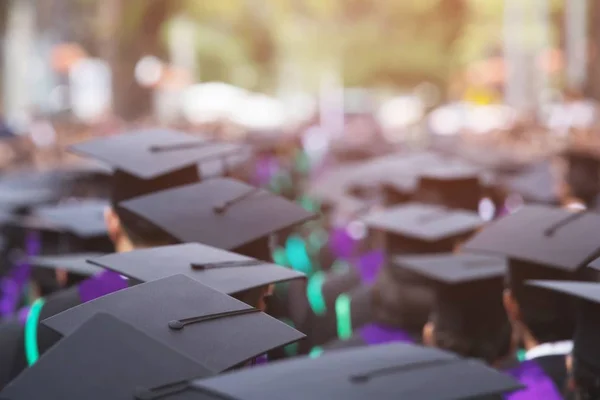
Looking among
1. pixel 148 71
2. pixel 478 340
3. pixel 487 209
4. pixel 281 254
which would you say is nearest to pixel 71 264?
pixel 478 340

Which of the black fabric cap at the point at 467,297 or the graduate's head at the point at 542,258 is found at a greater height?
the graduate's head at the point at 542,258

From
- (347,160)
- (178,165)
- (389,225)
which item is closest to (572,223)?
(389,225)

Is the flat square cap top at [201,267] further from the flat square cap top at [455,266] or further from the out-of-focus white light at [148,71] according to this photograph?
the out-of-focus white light at [148,71]

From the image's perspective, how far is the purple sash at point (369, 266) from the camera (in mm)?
4812

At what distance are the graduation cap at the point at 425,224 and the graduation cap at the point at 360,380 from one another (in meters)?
1.92

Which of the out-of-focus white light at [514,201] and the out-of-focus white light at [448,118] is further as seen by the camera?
the out-of-focus white light at [448,118]

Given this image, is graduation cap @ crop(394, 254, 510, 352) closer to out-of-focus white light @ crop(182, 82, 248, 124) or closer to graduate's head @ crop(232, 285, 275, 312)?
graduate's head @ crop(232, 285, 275, 312)

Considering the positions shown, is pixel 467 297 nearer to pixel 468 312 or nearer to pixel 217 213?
pixel 468 312

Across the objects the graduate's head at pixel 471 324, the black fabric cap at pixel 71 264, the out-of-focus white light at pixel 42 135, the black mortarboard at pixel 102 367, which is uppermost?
the black mortarboard at pixel 102 367

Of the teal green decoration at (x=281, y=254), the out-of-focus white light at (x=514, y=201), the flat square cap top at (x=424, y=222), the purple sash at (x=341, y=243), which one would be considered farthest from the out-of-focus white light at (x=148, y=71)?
the flat square cap top at (x=424, y=222)

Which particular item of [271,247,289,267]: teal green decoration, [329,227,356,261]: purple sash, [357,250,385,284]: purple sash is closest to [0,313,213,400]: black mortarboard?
[357,250,385,284]: purple sash

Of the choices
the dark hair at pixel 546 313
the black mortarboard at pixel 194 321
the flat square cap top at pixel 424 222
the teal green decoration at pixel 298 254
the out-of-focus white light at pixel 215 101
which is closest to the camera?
the black mortarboard at pixel 194 321

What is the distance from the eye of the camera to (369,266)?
496cm

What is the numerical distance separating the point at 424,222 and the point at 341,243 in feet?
6.20
